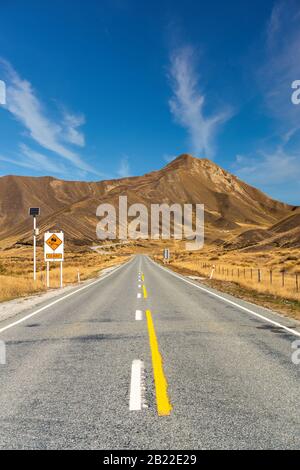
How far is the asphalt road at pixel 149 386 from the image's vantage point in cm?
382

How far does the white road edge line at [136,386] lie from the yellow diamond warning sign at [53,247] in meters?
17.6

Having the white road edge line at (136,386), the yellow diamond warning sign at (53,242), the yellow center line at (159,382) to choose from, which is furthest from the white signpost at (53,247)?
the white road edge line at (136,386)

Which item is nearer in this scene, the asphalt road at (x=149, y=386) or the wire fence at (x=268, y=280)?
the asphalt road at (x=149, y=386)

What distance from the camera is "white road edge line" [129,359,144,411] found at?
4.61m

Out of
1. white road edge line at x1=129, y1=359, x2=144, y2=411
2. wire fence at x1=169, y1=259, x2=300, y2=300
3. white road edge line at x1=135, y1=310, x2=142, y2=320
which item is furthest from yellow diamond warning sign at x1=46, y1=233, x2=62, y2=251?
white road edge line at x1=129, y1=359, x2=144, y2=411

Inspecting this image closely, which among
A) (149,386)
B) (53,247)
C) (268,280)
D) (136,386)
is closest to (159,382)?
(149,386)

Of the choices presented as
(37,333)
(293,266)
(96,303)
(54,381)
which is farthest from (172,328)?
(293,266)

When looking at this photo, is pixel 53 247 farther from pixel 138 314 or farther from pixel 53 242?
pixel 138 314

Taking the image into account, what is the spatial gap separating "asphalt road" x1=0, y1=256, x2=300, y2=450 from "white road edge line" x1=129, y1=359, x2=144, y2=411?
0.04 metres

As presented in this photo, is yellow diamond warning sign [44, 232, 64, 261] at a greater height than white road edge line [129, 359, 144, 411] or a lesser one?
greater

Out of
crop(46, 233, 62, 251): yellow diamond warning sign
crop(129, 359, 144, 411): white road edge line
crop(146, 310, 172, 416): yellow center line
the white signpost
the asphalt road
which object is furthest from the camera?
crop(46, 233, 62, 251): yellow diamond warning sign

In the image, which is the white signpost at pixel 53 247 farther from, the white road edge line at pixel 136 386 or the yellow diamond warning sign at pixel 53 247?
the white road edge line at pixel 136 386

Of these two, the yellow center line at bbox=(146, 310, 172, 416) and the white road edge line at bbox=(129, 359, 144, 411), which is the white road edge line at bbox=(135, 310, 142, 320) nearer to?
the yellow center line at bbox=(146, 310, 172, 416)
